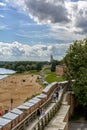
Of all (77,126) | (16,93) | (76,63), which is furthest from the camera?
(16,93)

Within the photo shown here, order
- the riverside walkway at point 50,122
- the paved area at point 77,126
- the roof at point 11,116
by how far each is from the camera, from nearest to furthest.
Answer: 1. the roof at point 11,116
2. the riverside walkway at point 50,122
3. the paved area at point 77,126

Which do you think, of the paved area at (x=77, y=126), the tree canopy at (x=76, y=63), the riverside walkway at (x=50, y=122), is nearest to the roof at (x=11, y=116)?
the riverside walkway at (x=50, y=122)

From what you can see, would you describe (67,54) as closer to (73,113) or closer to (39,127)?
(73,113)

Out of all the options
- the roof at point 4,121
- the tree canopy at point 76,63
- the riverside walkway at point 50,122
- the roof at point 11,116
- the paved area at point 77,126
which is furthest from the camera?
the tree canopy at point 76,63

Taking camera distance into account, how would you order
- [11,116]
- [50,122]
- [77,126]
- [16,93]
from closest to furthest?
[11,116] < [50,122] < [77,126] < [16,93]

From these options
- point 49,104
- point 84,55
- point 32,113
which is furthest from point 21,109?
point 84,55

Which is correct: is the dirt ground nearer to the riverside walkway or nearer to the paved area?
the paved area

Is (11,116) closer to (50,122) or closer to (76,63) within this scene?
(50,122)

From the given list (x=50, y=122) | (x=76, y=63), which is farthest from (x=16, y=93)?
(x=50, y=122)

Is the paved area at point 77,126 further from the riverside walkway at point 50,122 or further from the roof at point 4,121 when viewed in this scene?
the roof at point 4,121

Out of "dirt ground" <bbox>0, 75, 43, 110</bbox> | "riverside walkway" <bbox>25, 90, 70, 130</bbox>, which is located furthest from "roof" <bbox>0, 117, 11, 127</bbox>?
"dirt ground" <bbox>0, 75, 43, 110</bbox>

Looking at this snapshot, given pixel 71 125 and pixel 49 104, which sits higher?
pixel 49 104

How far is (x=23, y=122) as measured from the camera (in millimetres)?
16891

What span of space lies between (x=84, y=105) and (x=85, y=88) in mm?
2032
